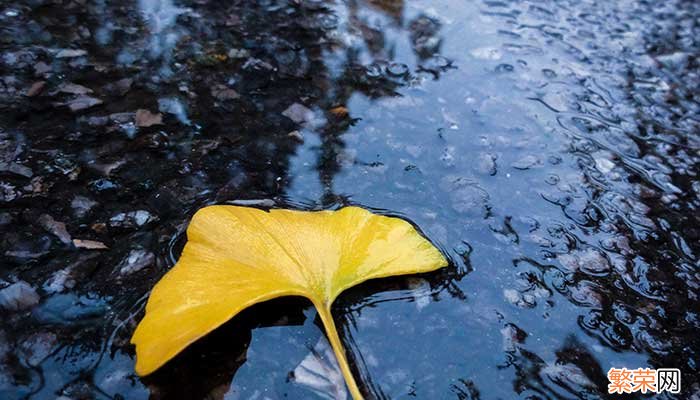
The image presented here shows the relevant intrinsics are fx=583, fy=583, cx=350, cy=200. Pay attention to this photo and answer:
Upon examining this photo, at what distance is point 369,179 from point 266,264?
43 cm

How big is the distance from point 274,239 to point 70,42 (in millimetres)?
1085

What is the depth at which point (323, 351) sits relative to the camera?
1.03 meters

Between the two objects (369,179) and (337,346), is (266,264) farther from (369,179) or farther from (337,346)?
(369,179)

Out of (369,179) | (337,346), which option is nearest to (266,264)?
(337,346)

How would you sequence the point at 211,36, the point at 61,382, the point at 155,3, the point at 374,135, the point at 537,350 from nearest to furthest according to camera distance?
the point at 61,382 < the point at 537,350 < the point at 374,135 < the point at 211,36 < the point at 155,3

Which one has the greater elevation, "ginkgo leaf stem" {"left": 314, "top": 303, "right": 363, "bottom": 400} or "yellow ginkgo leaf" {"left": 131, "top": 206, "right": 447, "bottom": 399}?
"yellow ginkgo leaf" {"left": 131, "top": 206, "right": 447, "bottom": 399}

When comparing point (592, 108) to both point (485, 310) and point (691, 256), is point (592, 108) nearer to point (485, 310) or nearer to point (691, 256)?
point (691, 256)

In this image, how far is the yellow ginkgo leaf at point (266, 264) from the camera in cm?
94

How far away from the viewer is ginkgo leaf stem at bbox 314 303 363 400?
36.5 inches

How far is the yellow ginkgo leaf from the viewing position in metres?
0.94

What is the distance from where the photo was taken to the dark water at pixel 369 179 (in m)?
1.03

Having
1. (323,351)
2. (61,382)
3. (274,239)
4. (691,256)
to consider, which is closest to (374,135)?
(274,239)

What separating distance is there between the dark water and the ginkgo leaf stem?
5cm

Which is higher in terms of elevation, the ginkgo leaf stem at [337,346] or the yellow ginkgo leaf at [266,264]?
the yellow ginkgo leaf at [266,264]
